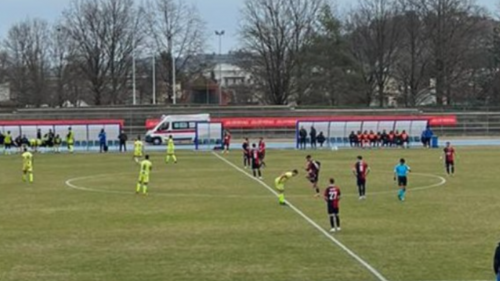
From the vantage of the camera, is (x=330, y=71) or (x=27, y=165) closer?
(x=27, y=165)

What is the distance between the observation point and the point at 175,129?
7350 cm

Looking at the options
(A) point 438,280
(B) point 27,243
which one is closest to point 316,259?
(A) point 438,280

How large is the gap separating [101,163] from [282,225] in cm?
2971

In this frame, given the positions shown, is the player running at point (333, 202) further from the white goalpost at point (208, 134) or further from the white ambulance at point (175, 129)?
the white ambulance at point (175, 129)

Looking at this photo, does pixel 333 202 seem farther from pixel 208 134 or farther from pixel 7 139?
pixel 208 134

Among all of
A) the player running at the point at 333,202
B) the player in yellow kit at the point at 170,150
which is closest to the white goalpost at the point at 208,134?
the player in yellow kit at the point at 170,150

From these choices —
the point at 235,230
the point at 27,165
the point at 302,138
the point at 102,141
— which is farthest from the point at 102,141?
the point at 235,230

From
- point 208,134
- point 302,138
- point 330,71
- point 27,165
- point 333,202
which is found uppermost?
point 330,71

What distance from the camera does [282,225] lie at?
22.4m

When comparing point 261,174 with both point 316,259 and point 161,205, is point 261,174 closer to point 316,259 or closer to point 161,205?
point 161,205

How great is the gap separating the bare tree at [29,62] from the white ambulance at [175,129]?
3532cm

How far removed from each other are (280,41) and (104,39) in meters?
21.2

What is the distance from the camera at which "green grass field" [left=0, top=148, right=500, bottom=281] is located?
16.3 metres

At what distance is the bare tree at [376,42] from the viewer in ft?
311
